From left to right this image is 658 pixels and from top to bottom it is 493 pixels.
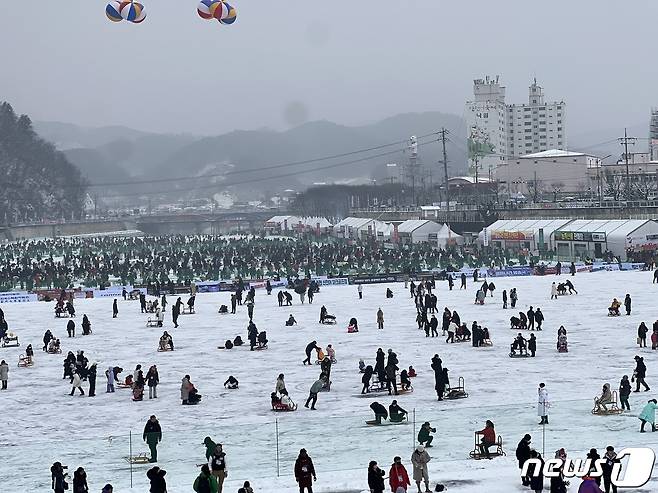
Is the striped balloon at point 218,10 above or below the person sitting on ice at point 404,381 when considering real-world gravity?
above

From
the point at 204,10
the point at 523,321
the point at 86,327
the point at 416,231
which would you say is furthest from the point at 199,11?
the point at 416,231

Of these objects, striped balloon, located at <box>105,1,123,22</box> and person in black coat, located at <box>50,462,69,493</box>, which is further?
striped balloon, located at <box>105,1,123,22</box>

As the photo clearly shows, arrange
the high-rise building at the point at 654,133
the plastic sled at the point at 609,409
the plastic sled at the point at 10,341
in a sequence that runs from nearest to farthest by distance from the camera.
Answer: the plastic sled at the point at 609,409, the plastic sled at the point at 10,341, the high-rise building at the point at 654,133

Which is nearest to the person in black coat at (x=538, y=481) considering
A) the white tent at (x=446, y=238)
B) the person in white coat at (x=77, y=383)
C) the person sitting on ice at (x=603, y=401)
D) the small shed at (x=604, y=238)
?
the person sitting on ice at (x=603, y=401)

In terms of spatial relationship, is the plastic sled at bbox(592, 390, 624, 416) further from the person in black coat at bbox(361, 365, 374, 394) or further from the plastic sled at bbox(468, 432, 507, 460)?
the person in black coat at bbox(361, 365, 374, 394)

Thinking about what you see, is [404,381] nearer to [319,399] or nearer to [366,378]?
[366,378]

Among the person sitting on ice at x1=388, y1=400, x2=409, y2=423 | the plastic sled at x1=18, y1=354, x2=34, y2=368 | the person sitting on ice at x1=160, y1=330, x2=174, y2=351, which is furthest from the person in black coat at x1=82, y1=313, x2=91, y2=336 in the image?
the person sitting on ice at x1=388, y1=400, x2=409, y2=423

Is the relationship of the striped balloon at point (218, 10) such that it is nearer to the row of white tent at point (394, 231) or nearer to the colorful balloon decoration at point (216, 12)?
the colorful balloon decoration at point (216, 12)
